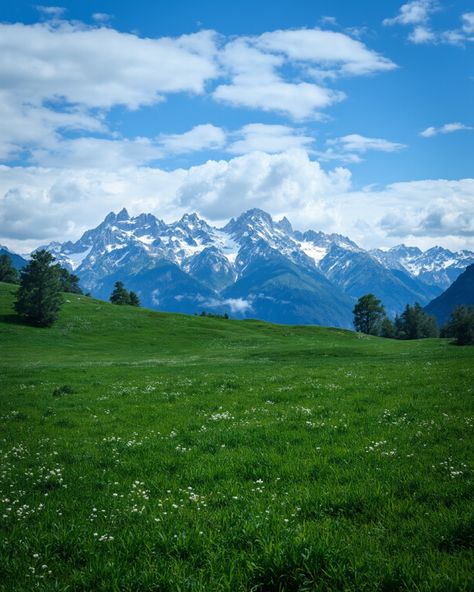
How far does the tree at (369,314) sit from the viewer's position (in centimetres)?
15688

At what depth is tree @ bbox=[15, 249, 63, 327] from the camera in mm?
79688

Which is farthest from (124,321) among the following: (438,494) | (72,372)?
(438,494)

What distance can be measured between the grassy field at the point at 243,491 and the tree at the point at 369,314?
140920mm

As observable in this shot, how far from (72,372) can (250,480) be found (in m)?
30.0

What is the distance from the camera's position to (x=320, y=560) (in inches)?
238

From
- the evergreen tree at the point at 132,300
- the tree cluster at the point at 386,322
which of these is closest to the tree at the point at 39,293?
the evergreen tree at the point at 132,300

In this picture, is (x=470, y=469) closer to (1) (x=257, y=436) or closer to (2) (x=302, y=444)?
(2) (x=302, y=444)

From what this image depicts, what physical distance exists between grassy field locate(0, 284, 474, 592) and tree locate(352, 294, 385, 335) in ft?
462

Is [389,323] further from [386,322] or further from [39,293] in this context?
[39,293]

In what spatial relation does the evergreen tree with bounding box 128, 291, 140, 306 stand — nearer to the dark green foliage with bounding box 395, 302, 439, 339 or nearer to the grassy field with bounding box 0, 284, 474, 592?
the dark green foliage with bounding box 395, 302, 439, 339

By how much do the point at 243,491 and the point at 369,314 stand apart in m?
158

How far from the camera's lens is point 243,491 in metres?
9.16

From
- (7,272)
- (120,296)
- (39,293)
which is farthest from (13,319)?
(7,272)

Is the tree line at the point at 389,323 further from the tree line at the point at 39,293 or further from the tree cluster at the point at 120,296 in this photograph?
the tree line at the point at 39,293
